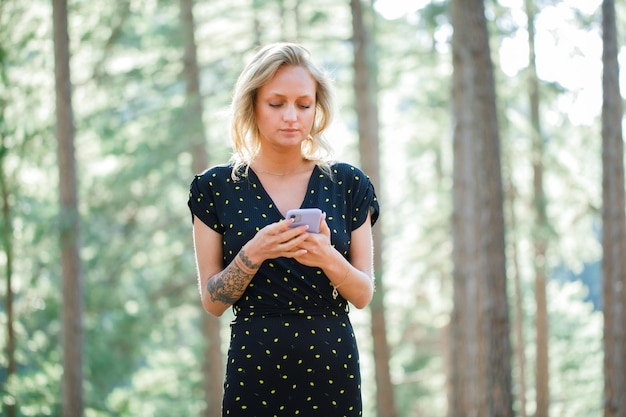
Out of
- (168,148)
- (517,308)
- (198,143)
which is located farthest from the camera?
(517,308)

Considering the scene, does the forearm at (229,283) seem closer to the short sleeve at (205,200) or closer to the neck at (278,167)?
the short sleeve at (205,200)

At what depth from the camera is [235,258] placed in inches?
111

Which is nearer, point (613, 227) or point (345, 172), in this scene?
point (345, 172)

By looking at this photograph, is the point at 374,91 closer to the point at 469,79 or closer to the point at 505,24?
the point at 505,24

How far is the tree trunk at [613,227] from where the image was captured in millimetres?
10883

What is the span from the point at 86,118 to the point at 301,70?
12564mm

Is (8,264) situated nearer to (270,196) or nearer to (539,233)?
(539,233)

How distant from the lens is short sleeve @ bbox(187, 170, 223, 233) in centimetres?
304

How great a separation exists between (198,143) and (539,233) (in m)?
6.67

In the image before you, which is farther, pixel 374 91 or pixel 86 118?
pixel 374 91

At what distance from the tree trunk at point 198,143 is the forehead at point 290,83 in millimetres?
11786

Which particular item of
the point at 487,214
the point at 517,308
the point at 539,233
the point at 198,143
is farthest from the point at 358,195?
the point at 517,308

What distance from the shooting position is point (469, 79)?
9.23 meters

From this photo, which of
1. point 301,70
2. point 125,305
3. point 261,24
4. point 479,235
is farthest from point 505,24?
point 301,70
